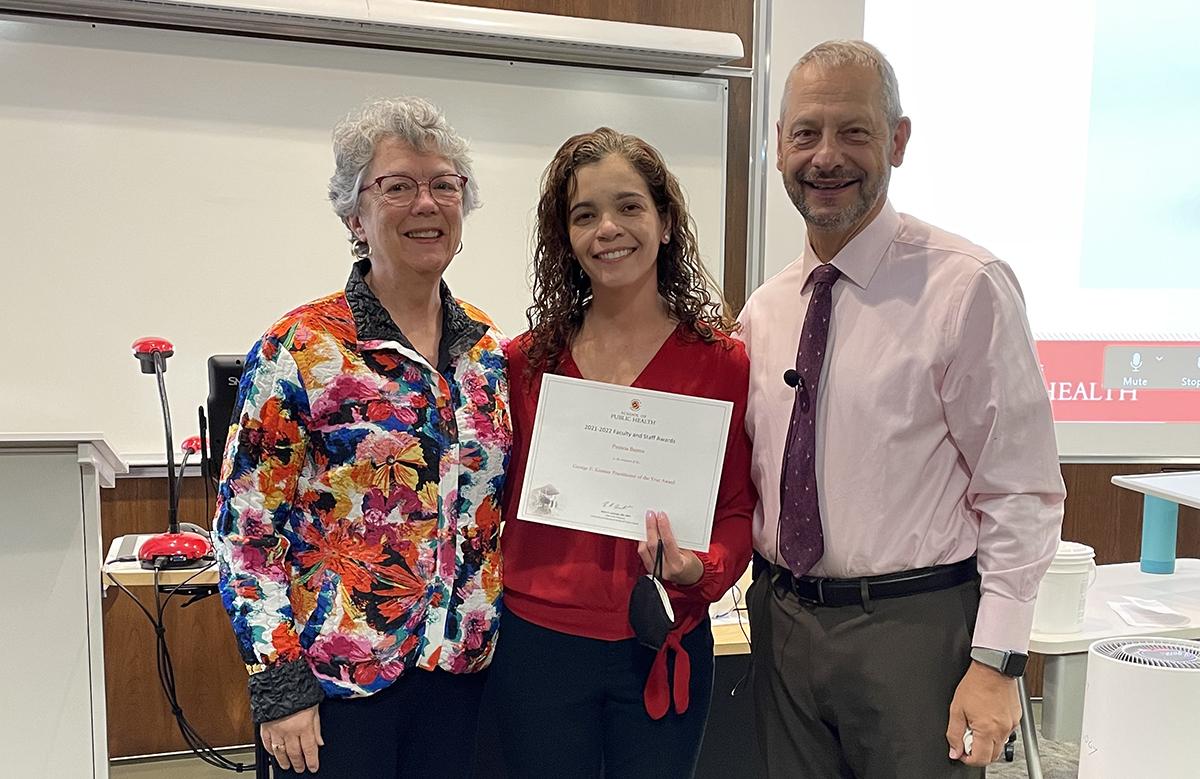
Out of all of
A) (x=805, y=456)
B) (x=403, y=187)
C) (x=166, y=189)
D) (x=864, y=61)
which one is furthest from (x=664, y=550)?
(x=166, y=189)

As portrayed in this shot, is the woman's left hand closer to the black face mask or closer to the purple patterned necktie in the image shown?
the black face mask

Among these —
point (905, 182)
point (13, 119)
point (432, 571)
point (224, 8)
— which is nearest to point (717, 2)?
point (905, 182)

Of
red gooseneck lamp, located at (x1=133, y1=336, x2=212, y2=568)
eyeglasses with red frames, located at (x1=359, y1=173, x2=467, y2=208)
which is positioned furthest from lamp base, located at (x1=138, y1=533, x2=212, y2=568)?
eyeglasses with red frames, located at (x1=359, y1=173, x2=467, y2=208)

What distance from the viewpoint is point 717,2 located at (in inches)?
152

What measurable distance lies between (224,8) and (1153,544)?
3460 mm

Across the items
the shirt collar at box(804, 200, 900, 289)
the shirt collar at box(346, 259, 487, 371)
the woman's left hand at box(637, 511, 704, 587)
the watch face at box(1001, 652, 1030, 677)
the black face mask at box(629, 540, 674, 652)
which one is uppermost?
the shirt collar at box(804, 200, 900, 289)

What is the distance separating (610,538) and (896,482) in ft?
1.52

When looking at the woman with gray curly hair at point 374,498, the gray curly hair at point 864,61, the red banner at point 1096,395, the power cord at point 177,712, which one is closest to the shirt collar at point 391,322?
the woman with gray curly hair at point 374,498

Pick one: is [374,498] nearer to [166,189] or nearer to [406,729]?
[406,729]

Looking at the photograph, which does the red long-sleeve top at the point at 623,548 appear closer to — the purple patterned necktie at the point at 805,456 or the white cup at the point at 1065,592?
the purple patterned necktie at the point at 805,456

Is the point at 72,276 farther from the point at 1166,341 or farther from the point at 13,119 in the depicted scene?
the point at 1166,341

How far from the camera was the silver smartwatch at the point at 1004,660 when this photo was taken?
4.60 feet

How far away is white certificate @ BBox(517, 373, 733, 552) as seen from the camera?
1.52m

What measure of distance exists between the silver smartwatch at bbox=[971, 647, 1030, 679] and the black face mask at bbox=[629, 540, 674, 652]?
46 cm
